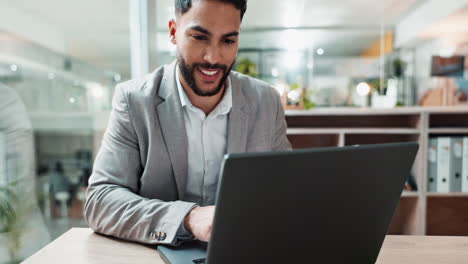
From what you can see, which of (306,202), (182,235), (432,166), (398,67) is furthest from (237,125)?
(398,67)

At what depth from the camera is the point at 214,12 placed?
3.22 feet

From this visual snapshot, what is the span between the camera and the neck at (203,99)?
1188 mm

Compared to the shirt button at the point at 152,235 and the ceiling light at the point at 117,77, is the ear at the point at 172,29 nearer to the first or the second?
the shirt button at the point at 152,235

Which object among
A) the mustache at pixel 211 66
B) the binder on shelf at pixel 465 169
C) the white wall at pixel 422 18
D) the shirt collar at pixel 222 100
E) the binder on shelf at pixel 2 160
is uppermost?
the white wall at pixel 422 18

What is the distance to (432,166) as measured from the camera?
238cm

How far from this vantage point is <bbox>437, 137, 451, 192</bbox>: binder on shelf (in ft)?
7.72

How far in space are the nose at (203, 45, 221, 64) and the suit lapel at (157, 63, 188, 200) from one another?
165mm

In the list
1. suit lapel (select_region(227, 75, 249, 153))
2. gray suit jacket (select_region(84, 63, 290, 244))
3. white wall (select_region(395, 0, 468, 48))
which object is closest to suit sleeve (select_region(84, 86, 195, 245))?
gray suit jacket (select_region(84, 63, 290, 244))

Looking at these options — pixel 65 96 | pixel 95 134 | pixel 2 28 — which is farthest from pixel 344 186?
pixel 95 134

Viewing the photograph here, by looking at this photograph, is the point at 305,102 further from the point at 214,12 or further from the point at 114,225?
the point at 114,225

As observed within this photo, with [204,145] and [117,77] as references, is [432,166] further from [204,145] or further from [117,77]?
[117,77]

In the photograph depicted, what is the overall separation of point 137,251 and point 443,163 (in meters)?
2.22

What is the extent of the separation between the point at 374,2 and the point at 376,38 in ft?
6.79

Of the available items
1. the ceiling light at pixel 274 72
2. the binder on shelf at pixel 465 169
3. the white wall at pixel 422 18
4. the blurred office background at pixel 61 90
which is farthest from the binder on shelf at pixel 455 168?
the ceiling light at pixel 274 72
